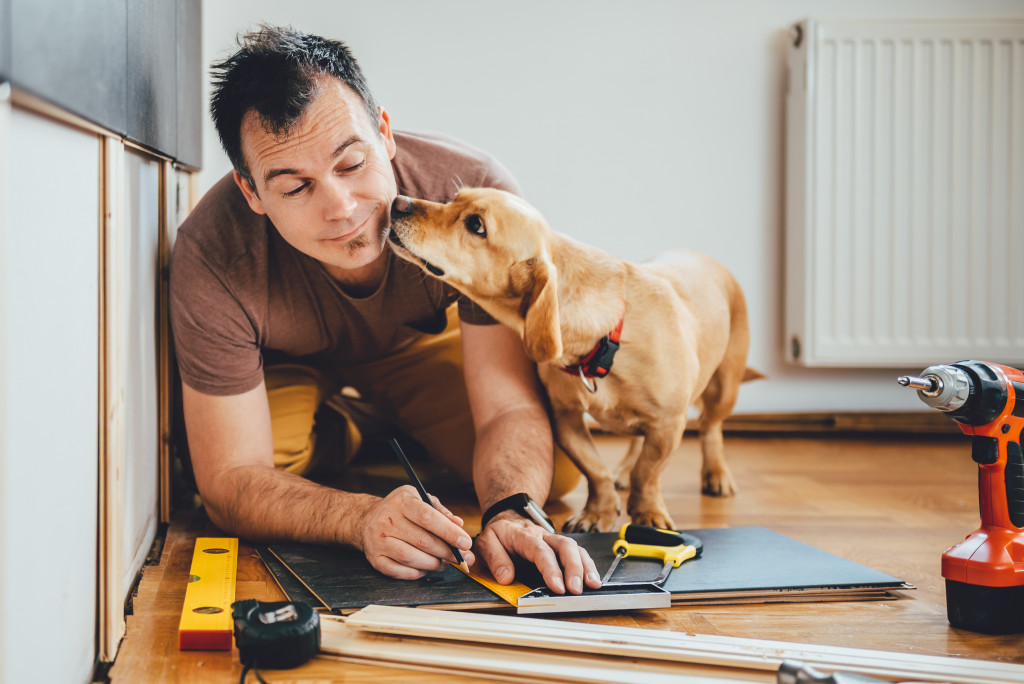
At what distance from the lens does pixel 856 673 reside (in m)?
0.95

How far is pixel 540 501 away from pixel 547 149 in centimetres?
169

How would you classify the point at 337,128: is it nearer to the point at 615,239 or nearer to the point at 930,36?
the point at 615,239

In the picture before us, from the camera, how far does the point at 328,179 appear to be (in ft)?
4.59

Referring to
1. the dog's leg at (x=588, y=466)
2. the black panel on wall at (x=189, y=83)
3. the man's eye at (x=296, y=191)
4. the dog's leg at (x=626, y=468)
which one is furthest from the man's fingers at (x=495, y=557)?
the black panel on wall at (x=189, y=83)

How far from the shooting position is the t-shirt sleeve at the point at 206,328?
5.02 feet

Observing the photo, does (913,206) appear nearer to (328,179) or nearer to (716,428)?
(716,428)

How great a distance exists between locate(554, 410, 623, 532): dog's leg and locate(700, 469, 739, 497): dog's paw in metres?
0.47

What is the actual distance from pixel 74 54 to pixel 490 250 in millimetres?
742

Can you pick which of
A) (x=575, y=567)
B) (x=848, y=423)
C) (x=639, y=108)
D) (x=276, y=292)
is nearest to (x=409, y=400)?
(x=276, y=292)

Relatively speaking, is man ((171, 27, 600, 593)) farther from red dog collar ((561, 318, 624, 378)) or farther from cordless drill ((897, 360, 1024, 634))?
cordless drill ((897, 360, 1024, 634))

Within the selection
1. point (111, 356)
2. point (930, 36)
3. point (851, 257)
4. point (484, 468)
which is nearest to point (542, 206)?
point (851, 257)

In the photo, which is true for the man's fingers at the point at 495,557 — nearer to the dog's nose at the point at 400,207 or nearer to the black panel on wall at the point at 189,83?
the dog's nose at the point at 400,207

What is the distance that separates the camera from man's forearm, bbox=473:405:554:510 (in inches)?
57.9

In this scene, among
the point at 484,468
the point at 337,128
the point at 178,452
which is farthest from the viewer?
the point at 178,452
